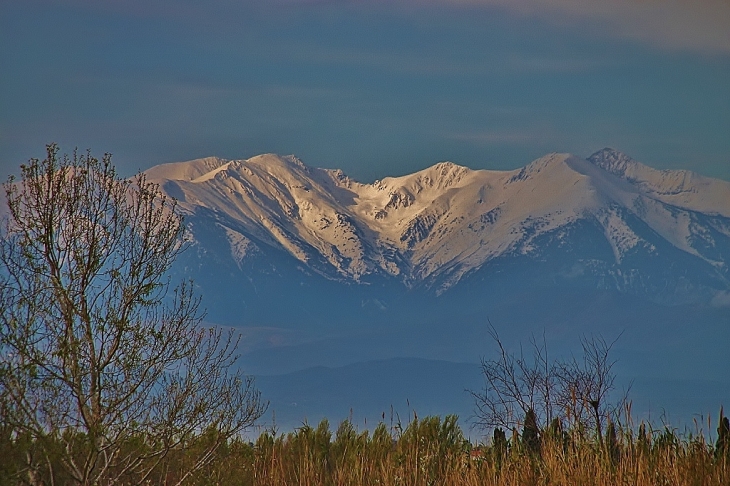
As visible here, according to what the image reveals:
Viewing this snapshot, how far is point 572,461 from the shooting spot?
1675cm

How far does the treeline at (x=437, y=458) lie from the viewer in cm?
1658

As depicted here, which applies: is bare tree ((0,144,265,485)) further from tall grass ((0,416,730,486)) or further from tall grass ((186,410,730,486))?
tall grass ((186,410,730,486))

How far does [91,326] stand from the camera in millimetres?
18328

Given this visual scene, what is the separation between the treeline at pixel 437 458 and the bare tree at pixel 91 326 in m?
0.40

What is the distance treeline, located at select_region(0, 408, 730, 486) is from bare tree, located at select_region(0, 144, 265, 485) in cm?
40

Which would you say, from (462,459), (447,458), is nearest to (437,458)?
(447,458)

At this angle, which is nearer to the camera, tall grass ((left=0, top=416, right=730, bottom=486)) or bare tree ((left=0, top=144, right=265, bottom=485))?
tall grass ((left=0, top=416, right=730, bottom=486))

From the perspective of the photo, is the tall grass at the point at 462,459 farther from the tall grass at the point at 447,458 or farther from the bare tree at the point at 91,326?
the bare tree at the point at 91,326

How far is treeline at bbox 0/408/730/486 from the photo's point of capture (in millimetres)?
16578

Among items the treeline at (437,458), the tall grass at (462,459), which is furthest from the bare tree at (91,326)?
the tall grass at (462,459)

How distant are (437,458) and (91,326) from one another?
6.87 metres

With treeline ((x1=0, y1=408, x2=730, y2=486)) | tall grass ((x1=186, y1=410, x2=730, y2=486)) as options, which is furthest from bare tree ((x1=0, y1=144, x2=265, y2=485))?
tall grass ((x1=186, y1=410, x2=730, y2=486))

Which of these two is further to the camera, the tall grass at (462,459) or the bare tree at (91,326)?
the bare tree at (91,326)

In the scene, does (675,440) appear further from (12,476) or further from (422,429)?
(12,476)
